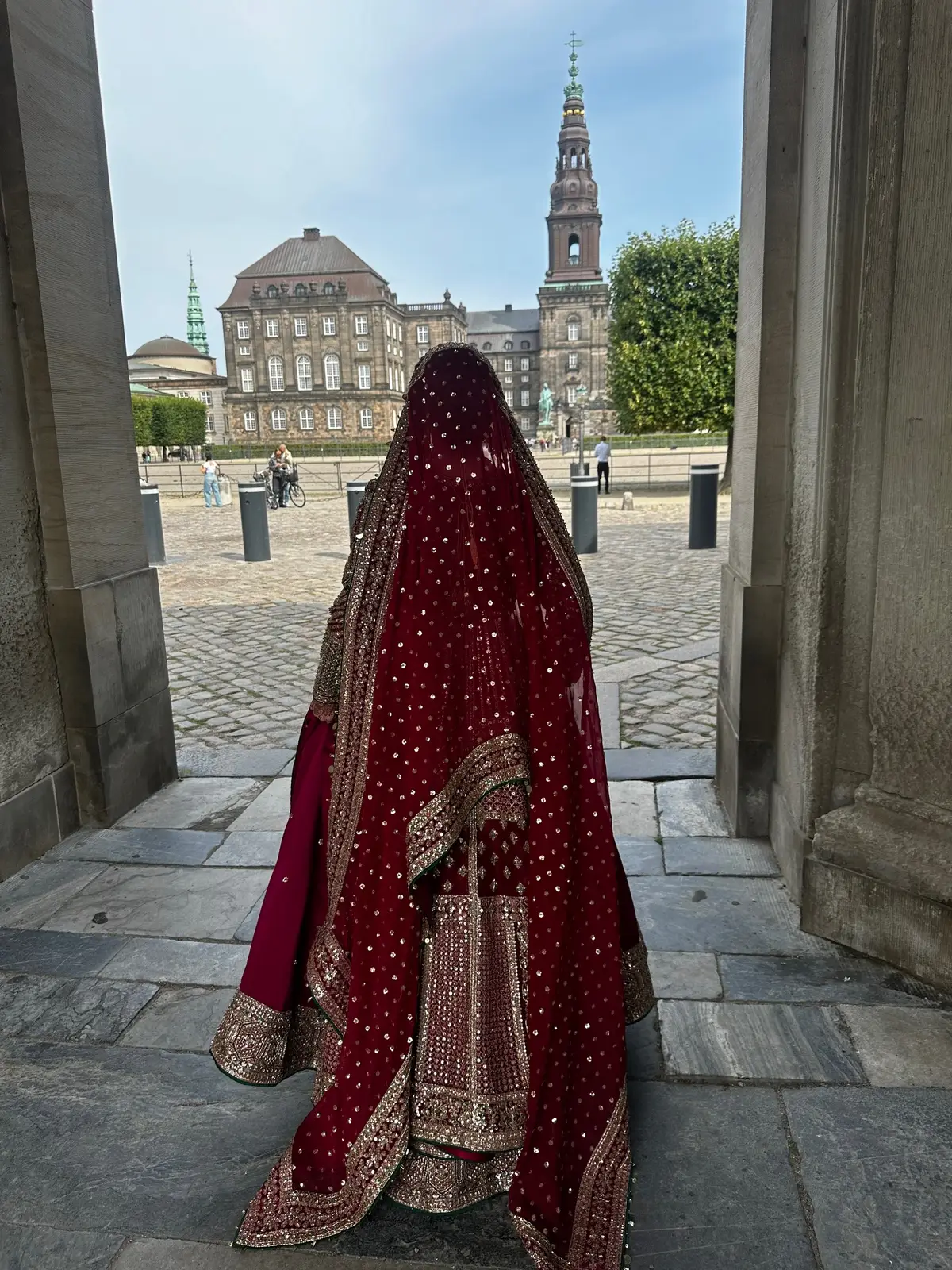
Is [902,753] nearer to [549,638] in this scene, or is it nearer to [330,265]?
[549,638]

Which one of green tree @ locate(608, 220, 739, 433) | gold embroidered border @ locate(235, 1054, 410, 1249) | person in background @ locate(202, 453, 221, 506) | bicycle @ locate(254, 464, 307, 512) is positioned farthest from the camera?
green tree @ locate(608, 220, 739, 433)

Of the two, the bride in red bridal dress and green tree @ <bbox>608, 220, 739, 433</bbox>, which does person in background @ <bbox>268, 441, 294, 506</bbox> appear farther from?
the bride in red bridal dress

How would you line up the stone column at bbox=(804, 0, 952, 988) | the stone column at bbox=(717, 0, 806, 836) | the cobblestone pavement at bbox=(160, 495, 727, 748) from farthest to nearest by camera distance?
the cobblestone pavement at bbox=(160, 495, 727, 748)
the stone column at bbox=(717, 0, 806, 836)
the stone column at bbox=(804, 0, 952, 988)

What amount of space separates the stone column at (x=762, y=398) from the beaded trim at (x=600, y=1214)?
203 cm

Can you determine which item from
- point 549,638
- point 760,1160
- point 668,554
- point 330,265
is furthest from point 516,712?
point 330,265

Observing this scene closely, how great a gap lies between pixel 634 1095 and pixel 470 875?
2.80 ft

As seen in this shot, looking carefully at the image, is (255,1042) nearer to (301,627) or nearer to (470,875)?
(470,875)

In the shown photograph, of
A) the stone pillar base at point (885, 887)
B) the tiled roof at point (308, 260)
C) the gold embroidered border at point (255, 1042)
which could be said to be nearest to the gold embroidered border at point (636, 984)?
the gold embroidered border at point (255, 1042)

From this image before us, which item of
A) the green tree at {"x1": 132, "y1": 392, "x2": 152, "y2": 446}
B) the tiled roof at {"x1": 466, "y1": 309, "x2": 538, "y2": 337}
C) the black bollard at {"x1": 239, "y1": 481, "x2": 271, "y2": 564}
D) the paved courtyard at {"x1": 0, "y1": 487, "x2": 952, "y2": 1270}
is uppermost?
the tiled roof at {"x1": 466, "y1": 309, "x2": 538, "y2": 337}

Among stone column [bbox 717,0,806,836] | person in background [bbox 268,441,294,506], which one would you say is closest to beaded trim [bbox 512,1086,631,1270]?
stone column [bbox 717,0,806,836]

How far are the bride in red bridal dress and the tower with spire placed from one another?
91883 millimetres

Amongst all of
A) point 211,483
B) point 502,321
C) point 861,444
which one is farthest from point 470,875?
point 502,321

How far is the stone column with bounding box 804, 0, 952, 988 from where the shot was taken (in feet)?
8.32

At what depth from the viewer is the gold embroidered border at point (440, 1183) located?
1919 millimetres
